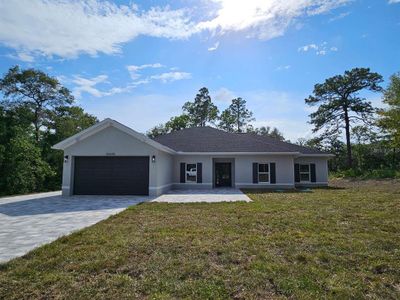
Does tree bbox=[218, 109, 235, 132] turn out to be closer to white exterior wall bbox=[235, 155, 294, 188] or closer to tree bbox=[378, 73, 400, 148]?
tree bbox=[378, 73, 400, 148]

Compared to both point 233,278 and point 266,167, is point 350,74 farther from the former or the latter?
point 233,278

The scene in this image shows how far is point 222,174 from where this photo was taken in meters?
A: 19.5

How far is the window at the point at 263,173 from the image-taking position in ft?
59.8

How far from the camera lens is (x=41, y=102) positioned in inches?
975

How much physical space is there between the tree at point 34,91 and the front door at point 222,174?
1648 centimetres

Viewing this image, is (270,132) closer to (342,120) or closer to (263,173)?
(342,120)

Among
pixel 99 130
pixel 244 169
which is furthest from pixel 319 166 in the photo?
pixel 99 130

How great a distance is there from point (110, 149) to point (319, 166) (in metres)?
15.0

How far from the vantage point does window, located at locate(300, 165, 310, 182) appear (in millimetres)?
20234

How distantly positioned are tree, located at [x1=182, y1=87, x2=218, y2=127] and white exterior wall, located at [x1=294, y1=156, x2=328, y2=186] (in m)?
23.8

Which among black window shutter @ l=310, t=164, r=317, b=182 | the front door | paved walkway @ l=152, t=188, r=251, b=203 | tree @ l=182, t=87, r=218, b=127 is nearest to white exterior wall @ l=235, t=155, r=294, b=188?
the front door

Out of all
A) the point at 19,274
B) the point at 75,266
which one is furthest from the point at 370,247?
the point at 19,274

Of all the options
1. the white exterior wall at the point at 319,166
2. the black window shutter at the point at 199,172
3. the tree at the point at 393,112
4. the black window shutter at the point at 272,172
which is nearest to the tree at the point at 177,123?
the black window shutter at the point at 199,172

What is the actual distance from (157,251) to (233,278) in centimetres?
165
